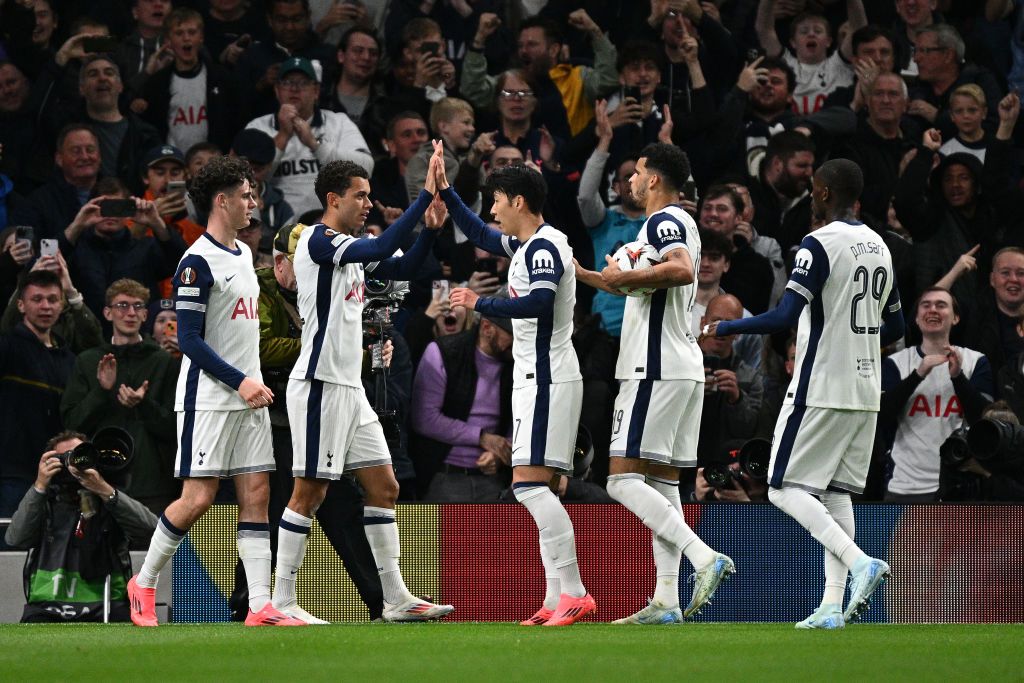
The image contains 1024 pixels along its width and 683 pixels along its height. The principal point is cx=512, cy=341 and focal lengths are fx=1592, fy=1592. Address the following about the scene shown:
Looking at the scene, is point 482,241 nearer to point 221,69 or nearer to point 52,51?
point 221,69

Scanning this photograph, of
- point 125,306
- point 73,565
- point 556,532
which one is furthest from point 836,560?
point 125,306

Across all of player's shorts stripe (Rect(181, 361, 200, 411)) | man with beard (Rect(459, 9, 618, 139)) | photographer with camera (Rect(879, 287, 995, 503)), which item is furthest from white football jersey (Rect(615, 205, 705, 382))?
man with beard (Rect(459, 9, 618, 139))

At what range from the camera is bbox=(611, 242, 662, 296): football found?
29.7ft

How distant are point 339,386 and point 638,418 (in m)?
1.73

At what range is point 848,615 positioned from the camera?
27.8 feet

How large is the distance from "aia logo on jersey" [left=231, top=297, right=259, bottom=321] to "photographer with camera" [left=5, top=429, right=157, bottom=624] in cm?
151

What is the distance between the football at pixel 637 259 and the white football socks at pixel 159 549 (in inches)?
115

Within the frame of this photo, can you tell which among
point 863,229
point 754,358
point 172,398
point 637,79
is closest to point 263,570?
point 172,398

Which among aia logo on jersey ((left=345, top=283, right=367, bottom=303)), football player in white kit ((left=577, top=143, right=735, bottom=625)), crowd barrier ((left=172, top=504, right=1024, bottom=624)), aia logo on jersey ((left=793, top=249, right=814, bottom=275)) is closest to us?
aia logo on jersey ((left=793, top=249, right=814, bottom=275))

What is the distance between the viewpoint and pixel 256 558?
30.3 feet

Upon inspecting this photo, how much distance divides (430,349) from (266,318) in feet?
6.24

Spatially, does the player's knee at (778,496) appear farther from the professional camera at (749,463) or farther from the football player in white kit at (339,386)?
the football player in white kit at (339,386)

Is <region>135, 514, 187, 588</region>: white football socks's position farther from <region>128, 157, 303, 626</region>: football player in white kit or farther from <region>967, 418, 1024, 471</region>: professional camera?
<region>967, 418, 1024, 471</region>: professional camera

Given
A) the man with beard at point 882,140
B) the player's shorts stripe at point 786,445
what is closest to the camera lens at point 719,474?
the player's shorts stripe at point 786,445
